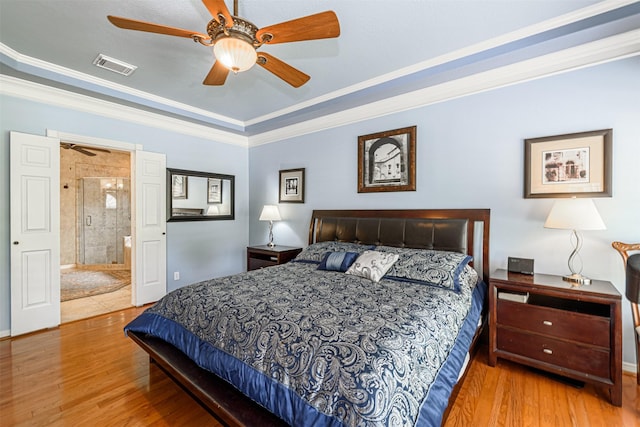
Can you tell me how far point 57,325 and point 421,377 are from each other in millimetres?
3875

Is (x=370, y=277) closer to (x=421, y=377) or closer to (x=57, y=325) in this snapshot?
(x=421, y=377)

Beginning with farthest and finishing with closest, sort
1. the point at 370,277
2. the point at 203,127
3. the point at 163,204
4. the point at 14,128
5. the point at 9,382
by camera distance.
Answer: the point at 203,127 → the point at 163,204 → the point at 14,128 → the point at 370,277 → the point at 9,382

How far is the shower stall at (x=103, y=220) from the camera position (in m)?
6.33

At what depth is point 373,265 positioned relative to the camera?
Answer: 8.45 ft

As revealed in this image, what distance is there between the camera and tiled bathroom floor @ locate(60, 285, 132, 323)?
346 centimetres

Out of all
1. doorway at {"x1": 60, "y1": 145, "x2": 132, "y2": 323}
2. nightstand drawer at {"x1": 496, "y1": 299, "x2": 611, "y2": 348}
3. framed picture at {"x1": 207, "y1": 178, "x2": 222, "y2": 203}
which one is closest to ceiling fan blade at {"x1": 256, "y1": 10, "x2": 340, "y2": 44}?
nightstand drawer at {"x1": 496, "y1": 299, "x2": 611, "y2": 348}

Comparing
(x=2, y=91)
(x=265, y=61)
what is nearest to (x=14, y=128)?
(x=2, y=91)

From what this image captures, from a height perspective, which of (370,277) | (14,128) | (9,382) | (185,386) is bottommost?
(9,382)

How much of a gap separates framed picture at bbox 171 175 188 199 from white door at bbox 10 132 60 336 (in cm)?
123

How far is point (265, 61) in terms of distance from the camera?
1958mm

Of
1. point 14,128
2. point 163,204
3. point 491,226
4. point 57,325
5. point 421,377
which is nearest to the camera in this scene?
point 421,377

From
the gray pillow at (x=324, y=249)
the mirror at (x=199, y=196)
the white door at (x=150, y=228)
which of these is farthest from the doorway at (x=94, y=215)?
the gray pillow at (x=324, y=249)

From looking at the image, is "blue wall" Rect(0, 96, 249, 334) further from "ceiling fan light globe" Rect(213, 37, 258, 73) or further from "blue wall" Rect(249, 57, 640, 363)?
"ceiling fan light globe" Rect(213, 37, 258, 73)

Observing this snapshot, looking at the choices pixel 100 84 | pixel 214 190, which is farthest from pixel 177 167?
pixel 100 84
